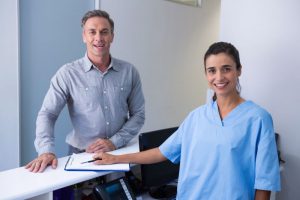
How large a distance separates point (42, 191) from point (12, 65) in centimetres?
164

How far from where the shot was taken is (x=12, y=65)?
2.43 metres

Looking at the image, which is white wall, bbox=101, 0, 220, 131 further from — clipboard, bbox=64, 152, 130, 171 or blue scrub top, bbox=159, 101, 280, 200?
blue scrub top, bbox=159, 101, 280, 200

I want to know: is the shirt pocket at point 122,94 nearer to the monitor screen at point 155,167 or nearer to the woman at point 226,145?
the monitor screen at point 155,167

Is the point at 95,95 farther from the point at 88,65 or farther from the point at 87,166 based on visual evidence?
the point at 87,166

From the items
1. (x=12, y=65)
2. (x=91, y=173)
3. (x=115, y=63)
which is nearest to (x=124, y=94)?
(x=115, y=63)

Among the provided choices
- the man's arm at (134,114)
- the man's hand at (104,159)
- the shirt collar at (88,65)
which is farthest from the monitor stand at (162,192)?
the shirt collar at (88,65)

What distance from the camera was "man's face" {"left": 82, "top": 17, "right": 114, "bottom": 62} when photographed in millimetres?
1632

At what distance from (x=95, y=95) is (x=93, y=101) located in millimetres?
36

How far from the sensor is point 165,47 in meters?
3.59

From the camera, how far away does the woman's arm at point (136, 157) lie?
1.41 m

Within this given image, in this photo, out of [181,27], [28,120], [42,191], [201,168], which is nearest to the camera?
[42,191]

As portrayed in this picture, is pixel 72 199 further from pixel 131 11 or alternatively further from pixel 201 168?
pixel 131 11

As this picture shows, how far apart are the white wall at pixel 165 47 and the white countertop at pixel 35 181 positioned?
1862 mm

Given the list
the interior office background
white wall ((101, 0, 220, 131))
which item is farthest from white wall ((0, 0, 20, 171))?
white wall ((101, 0, 220, 131))
